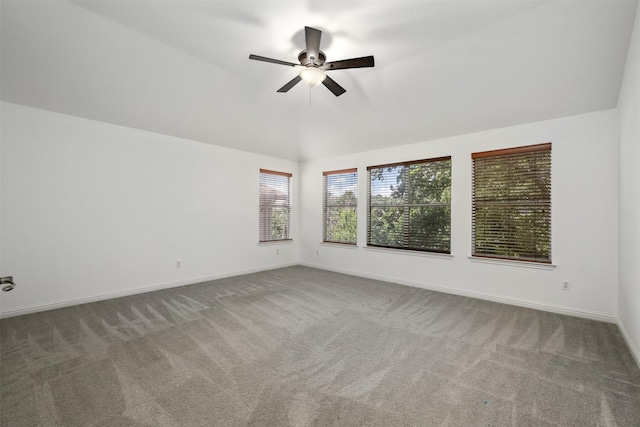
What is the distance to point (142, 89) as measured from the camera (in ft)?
11.7

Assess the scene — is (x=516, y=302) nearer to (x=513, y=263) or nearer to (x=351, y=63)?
(x=513, y=263)

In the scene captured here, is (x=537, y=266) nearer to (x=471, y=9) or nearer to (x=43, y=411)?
(x=471, y=9)

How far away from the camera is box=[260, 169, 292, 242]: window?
6.03 metres

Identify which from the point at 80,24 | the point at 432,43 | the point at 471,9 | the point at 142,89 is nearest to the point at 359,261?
the point at 432,43

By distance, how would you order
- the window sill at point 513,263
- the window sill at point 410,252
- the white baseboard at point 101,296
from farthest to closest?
the window sill at point 410,252 → the window sill at point 513,263 → the white baseboard at point 101,296

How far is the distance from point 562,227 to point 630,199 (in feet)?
3.41

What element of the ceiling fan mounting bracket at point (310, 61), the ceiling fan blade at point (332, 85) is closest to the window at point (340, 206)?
the ceiling fan blade at point (332, 85)

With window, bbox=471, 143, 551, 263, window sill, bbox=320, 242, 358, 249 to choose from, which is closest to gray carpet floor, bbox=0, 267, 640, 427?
window, bbox=471, 143, 551, 263

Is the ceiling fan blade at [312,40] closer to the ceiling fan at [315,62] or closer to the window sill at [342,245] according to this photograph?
the ceiling fan at [315,62]

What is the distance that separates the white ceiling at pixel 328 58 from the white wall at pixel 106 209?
0.37 meters

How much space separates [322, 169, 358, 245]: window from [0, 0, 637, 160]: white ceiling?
1.69m

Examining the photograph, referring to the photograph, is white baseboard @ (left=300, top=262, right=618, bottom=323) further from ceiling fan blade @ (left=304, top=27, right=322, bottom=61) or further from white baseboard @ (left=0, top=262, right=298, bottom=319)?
ceiling fan blade @ (left=304, top=27, right=322, bottom=61)

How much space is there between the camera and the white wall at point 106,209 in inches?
131

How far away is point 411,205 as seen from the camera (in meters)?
4.86
